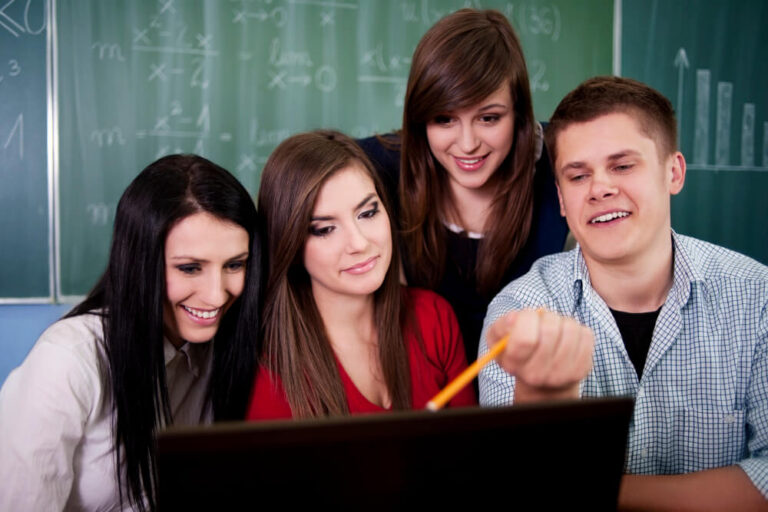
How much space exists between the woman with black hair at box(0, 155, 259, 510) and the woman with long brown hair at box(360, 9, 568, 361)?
1.79 feet

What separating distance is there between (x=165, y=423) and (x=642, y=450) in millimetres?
1031

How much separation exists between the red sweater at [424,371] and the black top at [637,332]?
41cm

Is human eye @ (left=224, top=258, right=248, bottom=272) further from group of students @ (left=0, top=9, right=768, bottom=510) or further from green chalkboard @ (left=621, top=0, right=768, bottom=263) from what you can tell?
green chalkboard @ (left=621, top=0, right=768, bottom=263)

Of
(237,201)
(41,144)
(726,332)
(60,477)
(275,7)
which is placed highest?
(275,7)

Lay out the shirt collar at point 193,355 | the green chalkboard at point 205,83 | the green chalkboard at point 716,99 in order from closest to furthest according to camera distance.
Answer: the shirt collar at point 193,355
the green chalkboard at point 205,83
the green chalkboard at point 716,99

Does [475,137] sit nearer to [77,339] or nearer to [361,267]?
[361,267]

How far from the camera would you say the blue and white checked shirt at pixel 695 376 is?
1.34m

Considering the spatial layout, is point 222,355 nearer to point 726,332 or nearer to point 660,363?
point 660,363

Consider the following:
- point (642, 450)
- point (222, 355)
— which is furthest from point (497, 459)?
point (222, 355)

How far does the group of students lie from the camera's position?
1337 mm

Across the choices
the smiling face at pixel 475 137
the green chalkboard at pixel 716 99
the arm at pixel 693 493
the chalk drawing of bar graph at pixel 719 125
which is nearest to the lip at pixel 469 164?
the smiling face at pixel 475 137

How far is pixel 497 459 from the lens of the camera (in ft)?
1.92

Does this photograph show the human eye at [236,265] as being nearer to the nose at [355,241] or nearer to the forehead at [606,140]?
the nose at [355,241]

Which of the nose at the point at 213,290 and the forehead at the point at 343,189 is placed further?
the forehead at the point at 343,189
